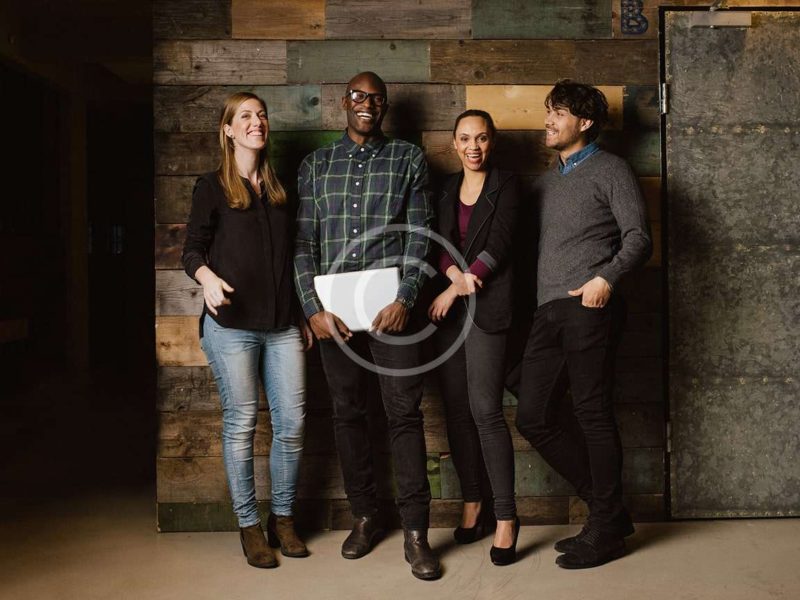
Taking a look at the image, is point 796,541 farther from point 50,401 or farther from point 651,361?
point 50,401

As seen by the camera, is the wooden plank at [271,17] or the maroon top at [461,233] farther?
the wooden plank at [271,17]

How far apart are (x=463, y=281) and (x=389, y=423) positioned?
547mm

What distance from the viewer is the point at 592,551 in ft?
8.75

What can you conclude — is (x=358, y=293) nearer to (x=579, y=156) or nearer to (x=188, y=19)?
(x=579, y=156)

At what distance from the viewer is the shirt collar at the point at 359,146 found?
2727 mm

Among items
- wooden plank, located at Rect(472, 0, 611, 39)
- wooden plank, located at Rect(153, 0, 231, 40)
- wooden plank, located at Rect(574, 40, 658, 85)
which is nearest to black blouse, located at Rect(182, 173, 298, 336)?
wooden plank, located at Rect(153, 0, 231, 40)

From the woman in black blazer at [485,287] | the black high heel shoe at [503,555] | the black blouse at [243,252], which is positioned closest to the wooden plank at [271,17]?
the black blouse at [243,252]

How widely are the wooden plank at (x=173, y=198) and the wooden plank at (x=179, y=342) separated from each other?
1.27 feet

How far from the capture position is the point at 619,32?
3.09 metres

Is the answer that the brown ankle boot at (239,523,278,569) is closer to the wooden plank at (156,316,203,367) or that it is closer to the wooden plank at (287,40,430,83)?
the wooden plank at (156,316,203,367)

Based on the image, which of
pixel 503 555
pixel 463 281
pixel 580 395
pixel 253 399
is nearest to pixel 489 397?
pixel 580 395

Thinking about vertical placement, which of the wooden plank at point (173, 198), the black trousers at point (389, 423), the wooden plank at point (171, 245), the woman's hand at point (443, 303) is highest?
the wooden plank at point (173, 198)

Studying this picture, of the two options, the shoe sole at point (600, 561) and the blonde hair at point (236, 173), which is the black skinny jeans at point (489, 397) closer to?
the shoe sole at point (600, 561)

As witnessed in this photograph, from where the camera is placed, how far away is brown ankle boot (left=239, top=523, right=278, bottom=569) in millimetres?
2686
